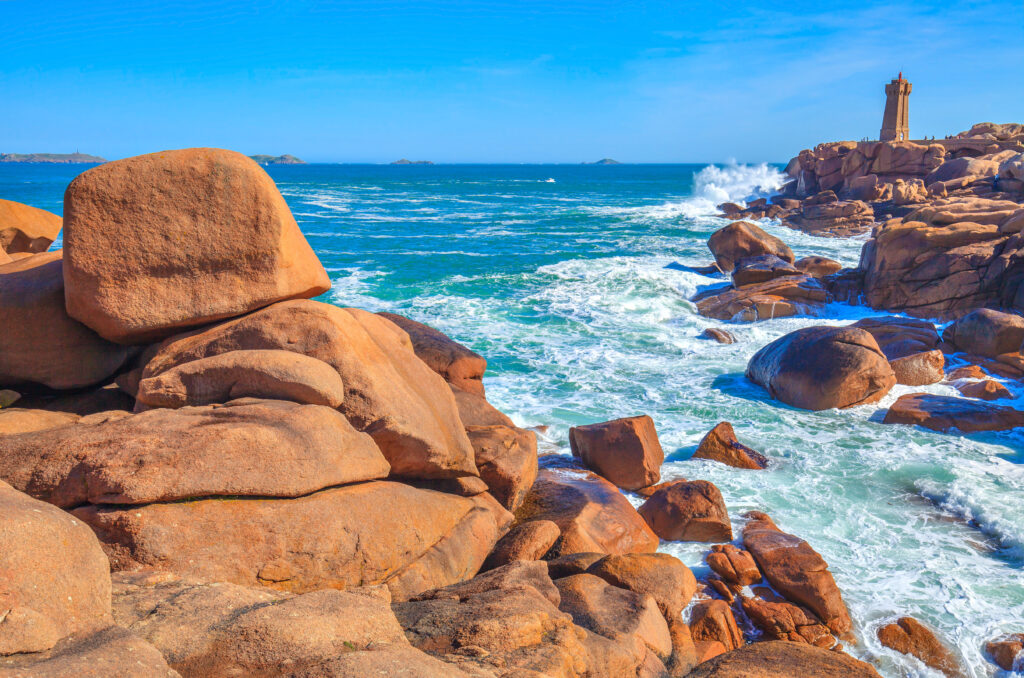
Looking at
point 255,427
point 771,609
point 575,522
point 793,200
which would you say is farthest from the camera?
point 793,200

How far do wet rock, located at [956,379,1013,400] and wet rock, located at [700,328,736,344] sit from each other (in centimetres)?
530

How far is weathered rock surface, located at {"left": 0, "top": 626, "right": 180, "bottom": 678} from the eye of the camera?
2941 millimetres

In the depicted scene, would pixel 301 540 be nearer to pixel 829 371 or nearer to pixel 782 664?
pixel 782 664

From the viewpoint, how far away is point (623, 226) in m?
43.9

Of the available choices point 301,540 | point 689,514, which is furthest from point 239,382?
point 689,514

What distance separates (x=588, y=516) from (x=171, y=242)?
4938 millimetres

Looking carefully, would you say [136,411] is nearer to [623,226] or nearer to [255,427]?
[255,427]

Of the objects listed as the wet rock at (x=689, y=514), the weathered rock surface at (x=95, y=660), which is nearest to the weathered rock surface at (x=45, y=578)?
the weathered rock surface at (x=95, y=660)

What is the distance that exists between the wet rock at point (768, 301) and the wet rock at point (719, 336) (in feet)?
6.70

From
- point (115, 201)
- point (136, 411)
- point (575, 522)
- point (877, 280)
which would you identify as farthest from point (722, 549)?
point (877, 280)

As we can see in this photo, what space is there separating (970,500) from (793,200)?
138 ft

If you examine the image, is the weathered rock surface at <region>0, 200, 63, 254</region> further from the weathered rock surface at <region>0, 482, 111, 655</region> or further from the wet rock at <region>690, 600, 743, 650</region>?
the wet rock at <region>690, 600, 743, 650</region>

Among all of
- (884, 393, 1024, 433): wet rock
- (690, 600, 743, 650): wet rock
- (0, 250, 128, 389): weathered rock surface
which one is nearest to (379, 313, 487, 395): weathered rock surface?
(0, 250, 128, 389): weathered rock surface

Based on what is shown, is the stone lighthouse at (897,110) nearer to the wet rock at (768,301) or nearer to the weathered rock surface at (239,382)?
the wet rock at (768,301)
